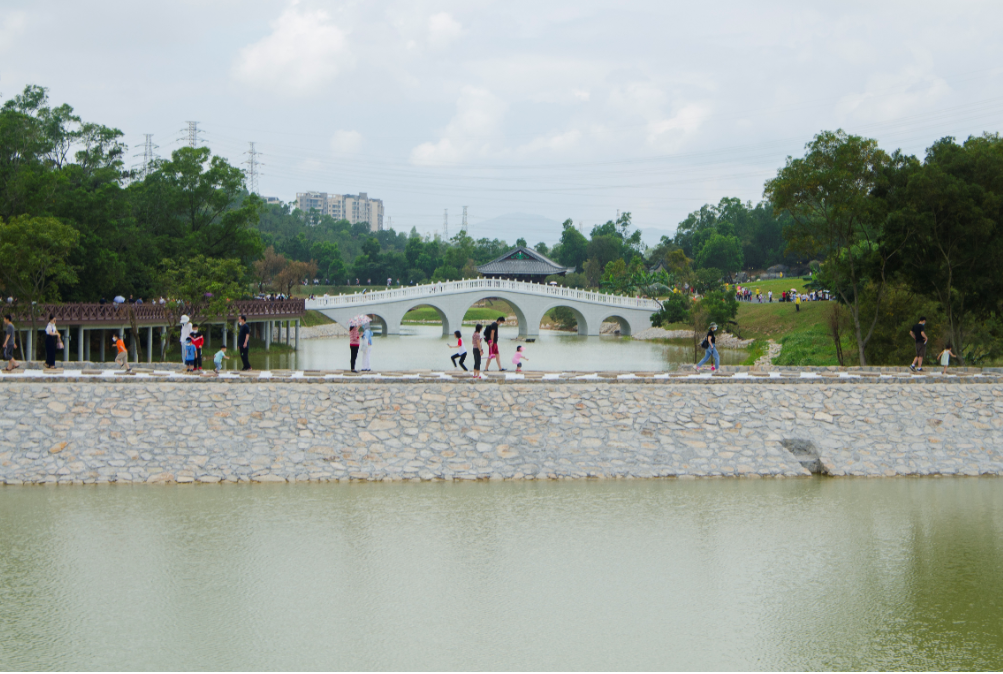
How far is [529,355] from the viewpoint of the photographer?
124 feet

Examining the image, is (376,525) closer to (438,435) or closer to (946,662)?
(438,435)

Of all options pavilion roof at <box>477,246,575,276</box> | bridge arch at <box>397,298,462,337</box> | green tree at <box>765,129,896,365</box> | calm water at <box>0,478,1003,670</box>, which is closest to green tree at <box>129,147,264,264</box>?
bridge arch at <box>397,298,462,337</box>

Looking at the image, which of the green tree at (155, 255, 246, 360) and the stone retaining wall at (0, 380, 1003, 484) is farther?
the green tree at (155, 255, 246, 360)

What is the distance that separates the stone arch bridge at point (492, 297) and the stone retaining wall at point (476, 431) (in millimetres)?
32533

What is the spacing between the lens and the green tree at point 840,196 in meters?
24.6

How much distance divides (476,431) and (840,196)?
49.2 ft

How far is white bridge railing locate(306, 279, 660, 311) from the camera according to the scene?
48.7 meters

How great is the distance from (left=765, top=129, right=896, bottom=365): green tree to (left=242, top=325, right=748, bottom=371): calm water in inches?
282

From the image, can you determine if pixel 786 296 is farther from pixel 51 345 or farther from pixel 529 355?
pixel 51 345

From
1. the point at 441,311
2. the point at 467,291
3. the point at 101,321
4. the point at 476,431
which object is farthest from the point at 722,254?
the point at 476,431

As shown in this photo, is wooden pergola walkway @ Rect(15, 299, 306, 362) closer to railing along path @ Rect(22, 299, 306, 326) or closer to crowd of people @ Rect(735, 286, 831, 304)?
railing along path @ Rect(22, 299, 306, 326)

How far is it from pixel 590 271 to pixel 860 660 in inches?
2758

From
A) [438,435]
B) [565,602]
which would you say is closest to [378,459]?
[438,435]

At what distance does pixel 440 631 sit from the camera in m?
8.68
